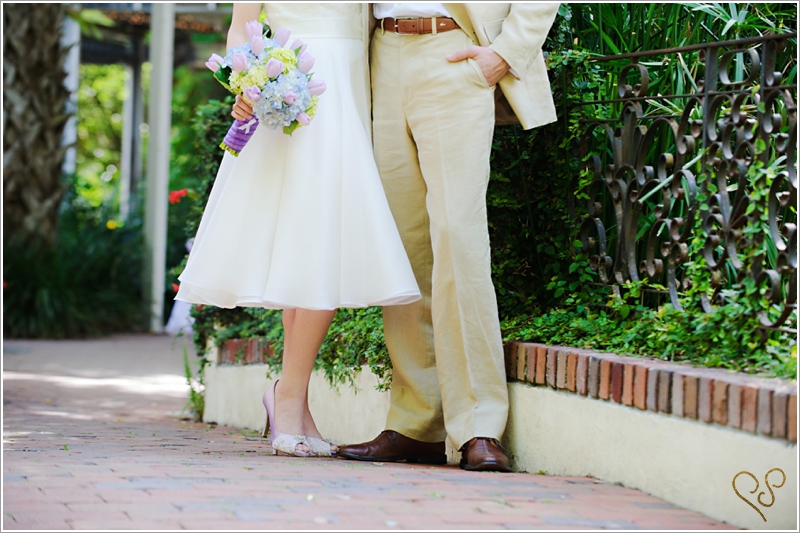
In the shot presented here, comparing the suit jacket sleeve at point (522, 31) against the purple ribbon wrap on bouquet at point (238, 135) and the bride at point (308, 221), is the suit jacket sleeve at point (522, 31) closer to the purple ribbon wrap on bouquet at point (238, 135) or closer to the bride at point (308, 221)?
the bride at point (308, 221)

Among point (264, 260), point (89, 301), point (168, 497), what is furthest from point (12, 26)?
point (168, 497)

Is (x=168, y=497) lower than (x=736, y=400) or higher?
lower

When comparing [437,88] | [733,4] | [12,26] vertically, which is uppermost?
[12,26]

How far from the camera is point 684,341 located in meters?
2.82

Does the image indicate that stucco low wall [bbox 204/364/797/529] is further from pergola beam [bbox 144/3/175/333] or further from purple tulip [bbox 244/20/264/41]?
pergola beam [bbox 144/3/175/333]

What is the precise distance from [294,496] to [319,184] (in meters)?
1.17

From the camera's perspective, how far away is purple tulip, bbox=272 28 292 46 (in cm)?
318

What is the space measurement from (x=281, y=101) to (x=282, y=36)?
257 millimetres

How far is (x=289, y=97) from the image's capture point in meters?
3.07

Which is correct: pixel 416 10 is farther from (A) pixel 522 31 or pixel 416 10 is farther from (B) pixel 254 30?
(B) pixel 254 30

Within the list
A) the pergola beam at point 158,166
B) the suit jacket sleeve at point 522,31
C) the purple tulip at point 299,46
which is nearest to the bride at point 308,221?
the purple tulip at point 299,46

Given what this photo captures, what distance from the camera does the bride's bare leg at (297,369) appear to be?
341 centimetres

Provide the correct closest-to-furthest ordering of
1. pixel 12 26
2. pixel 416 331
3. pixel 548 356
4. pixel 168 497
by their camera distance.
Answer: pixel 168 497 → pixel 548 356 → pixel 416 331 → pixel 12 26

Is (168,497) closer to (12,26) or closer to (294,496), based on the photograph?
(294,496)
